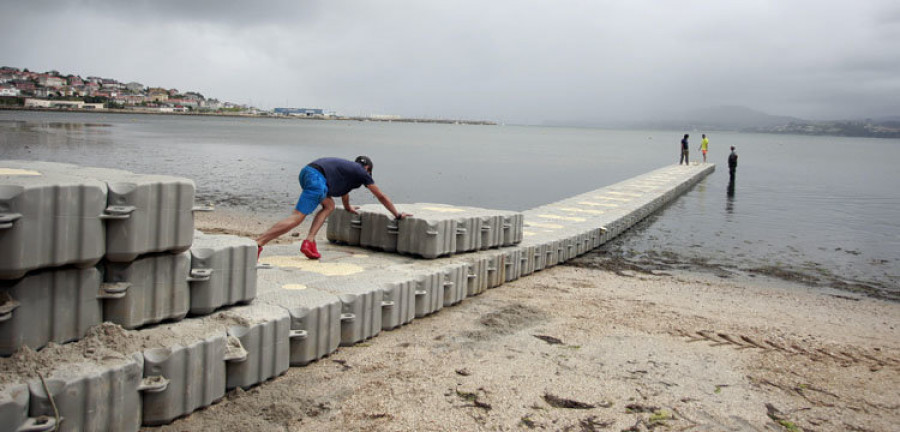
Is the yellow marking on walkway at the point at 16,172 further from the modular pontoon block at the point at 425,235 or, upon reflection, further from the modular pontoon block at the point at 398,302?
the modular pontoon block at the point at 425,235

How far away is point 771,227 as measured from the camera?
20.9 metres

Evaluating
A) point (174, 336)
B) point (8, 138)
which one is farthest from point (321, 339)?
point (8, 138)

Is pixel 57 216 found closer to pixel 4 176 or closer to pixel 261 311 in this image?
pixel 4 176

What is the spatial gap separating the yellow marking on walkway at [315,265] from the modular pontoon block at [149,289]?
239 cm

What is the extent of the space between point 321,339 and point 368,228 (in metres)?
3.19

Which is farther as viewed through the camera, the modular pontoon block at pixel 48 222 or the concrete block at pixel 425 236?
the concrete block at pixel 425 236

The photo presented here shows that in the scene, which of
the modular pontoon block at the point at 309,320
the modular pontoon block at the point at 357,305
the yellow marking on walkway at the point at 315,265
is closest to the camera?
the modular pontoon block at the point at 309,320

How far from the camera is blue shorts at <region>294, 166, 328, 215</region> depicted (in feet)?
26.7

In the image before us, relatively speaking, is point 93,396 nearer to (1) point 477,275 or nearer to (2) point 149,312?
(2) point 149,312

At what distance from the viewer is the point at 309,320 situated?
5801 millimetres

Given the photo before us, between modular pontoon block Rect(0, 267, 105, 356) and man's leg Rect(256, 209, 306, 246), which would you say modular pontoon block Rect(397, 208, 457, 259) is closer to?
man's leg Rect(256, 209, 306, 246)

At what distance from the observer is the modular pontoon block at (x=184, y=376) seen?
4.48 metres

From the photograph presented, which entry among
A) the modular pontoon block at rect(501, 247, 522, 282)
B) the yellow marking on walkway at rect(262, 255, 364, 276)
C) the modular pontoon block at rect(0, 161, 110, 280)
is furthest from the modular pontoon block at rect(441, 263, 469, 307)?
the modular pontoon block at rect(0, 161, 110, 280)

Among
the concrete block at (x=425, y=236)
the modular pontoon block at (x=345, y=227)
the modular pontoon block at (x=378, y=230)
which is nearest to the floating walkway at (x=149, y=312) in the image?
the concrete block at (x=425, y=236)
